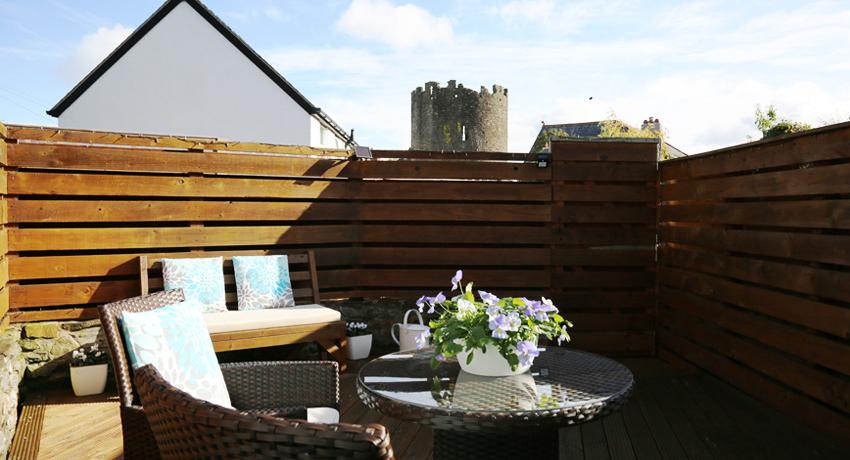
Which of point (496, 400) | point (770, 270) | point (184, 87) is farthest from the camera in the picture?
point (184, 87)

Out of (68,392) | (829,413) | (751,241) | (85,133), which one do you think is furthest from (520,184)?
(68,392)

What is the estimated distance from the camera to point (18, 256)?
13.5 feet

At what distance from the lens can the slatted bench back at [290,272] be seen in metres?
4.39

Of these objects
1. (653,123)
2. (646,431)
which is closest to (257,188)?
(646,431)

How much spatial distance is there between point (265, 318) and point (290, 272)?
2.77 ft

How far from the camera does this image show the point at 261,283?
15.0 ft

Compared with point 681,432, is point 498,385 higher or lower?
higher

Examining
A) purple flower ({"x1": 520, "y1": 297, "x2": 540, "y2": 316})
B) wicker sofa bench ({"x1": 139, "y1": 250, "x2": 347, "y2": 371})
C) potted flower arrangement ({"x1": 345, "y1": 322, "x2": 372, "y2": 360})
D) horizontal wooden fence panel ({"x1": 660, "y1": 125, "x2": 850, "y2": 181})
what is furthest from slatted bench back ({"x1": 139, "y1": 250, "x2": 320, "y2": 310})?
horizontal wooden fence panel ({"x1": 660, "y1": 125, "x2": 850, "y2": 181})

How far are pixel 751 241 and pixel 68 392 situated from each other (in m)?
4.75

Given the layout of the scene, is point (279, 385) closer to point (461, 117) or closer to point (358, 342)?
point (358, 342)

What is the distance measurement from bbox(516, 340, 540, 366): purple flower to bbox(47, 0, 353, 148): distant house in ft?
38.9

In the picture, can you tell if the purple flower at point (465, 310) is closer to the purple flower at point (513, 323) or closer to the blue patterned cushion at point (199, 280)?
the purple flower at point (513, 323)

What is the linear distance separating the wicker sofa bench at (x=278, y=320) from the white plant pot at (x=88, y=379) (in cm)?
60

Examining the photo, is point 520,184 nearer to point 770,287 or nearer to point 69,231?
point 770,287
